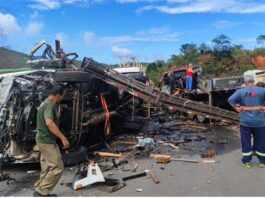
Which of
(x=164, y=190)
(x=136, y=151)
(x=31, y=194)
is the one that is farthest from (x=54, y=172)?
(x=136, y=151)

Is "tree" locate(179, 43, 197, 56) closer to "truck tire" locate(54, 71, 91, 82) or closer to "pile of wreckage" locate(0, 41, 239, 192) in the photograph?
"pile of wreckage" locate(0, 41, 239, 192)

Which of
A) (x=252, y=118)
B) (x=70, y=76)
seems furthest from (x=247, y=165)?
(x=70, y=76)

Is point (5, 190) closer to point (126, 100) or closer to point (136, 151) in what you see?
point (136, 151)

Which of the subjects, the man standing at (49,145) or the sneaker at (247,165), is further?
Answer: the sneaker at (247,165)

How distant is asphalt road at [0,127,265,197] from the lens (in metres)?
6.02

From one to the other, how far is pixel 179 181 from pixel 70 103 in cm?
320

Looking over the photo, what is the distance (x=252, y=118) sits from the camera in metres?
7.49

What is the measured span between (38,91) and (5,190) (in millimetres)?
2175

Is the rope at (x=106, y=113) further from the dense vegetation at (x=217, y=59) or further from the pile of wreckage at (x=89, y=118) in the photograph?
the dense vegetation at (x=217, y=59)

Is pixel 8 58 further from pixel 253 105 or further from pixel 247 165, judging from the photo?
pixel 247 165

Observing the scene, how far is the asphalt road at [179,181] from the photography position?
6.02 m

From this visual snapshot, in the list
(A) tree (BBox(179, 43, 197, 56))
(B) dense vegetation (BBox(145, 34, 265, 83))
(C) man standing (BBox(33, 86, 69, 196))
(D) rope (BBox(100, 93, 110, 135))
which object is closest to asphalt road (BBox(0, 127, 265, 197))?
(C) man standing (BBox(33, 86, 69, 196))

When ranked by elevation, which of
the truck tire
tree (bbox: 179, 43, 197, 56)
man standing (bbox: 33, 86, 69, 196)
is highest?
tree (bbox: 179, 43, 197, 56)

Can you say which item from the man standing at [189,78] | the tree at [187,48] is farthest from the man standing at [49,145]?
the tree at [187,48]
